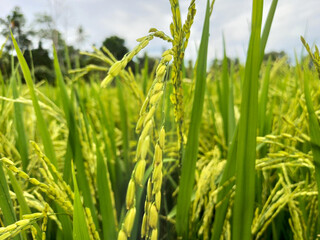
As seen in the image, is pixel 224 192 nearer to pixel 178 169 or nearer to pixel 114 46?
pixel 178 169

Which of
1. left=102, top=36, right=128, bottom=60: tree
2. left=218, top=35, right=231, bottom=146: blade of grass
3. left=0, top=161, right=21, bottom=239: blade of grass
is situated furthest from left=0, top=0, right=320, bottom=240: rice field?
left=102, top=36, right=128, bottom=60: tree

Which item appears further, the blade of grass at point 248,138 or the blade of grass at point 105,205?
the blade of grass at point 105,205

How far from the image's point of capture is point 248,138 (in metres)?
0.45

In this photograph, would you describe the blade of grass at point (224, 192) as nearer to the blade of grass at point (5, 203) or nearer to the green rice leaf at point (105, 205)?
the green rice leaf at point (105, 205)

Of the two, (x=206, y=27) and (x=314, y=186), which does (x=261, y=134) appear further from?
(x=206, y=27)

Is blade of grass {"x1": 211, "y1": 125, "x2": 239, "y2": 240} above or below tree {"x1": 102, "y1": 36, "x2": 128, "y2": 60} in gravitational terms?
below

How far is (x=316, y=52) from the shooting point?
1.29 feet

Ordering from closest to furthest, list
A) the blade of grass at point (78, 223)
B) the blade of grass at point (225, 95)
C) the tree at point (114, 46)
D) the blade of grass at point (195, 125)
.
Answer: the blade of grass at point (78, 223), the blade of grass at point (195, 125), the blade of grass at point (225, 95), the tree at point (114, 46)

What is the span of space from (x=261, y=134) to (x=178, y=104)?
492 mm

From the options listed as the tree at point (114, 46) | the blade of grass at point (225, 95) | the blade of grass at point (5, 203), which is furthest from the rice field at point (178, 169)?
the tree at point (114, 46)

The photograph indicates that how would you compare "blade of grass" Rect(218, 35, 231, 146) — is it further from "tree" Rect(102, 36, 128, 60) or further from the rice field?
"tree" Rect(102, 36, 128, 60)

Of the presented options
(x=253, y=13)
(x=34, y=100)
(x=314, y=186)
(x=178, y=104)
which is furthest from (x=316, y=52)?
(x=34, y=100)

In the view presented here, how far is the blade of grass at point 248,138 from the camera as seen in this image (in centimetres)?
43

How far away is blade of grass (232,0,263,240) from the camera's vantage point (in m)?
0.43
